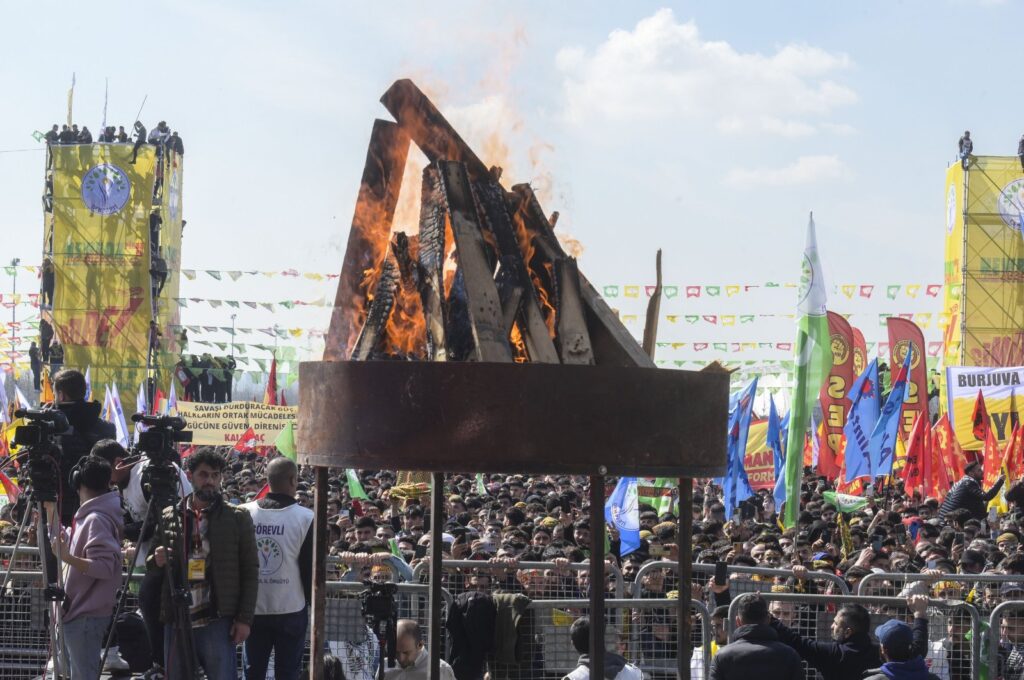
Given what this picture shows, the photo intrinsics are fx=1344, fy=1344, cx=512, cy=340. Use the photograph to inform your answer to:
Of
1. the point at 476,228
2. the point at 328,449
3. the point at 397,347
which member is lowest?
the point at 328,449

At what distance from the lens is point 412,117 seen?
229 inches

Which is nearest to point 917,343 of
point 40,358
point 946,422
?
point 946,422

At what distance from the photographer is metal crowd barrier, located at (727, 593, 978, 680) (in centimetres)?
810

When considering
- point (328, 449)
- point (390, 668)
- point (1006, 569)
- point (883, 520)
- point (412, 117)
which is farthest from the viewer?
point (883, 520)

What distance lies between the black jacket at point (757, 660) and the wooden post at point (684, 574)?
145 centimetres

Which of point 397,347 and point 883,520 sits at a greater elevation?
point 397,347

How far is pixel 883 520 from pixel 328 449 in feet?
42.2

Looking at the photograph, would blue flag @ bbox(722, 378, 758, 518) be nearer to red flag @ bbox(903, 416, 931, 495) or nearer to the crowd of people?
red flag @ bbox(903, 416, 931, 495)

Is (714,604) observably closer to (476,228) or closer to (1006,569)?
(1006,569)

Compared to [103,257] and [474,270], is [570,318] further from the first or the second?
[103,257]

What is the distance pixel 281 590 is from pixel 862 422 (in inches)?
622

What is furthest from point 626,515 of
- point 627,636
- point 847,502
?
point 627,636

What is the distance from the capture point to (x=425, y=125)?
5.78 metres

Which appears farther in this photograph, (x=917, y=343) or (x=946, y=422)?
(x=917, y=343)
